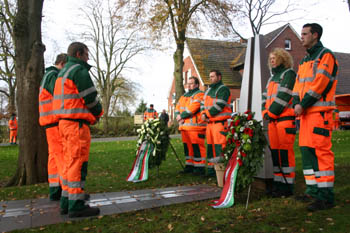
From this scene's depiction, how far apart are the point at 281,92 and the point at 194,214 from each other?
255cm

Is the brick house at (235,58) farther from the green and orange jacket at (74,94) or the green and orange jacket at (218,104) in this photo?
the green and orange jacket at (74,94)

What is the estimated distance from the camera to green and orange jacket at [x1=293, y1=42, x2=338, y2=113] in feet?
14.5

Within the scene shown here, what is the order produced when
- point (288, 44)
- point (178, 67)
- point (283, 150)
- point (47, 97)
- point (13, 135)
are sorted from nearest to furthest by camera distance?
point (283, 150), point (47, 97), point (13, 135), point (178, 67), point (288, 44)

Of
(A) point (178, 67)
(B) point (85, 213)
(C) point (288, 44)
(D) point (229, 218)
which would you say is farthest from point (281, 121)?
(C) point (288, 44)

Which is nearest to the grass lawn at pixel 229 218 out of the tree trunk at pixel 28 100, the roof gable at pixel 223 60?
the tree trunk at pixel 28 100

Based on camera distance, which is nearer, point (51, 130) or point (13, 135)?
point (51, 130)

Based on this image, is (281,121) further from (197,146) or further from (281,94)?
(197,146)

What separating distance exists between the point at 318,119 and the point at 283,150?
3.35ft

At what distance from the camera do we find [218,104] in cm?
681

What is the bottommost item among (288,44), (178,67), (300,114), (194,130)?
(194,130)

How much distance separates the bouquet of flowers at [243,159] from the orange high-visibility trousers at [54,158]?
2.75 metres

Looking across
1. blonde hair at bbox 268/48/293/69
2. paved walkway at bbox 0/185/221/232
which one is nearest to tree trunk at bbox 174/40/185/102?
paved walkway at bbox 0/185/221/232

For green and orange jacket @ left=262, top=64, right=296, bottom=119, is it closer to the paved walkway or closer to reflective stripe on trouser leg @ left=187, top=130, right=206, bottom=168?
the paved walkway

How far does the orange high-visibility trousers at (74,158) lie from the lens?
14.4ft
